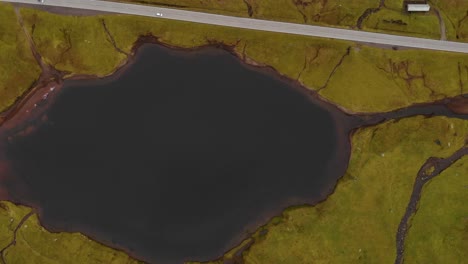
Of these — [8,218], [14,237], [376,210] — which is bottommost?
[14,237]

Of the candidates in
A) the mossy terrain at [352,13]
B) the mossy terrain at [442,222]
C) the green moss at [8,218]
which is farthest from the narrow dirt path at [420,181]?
the green moss at [8,218]

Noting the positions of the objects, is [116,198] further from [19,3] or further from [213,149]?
[19,3]

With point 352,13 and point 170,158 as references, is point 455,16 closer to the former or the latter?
point 352,13

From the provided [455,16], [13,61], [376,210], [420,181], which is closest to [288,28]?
[455,16]

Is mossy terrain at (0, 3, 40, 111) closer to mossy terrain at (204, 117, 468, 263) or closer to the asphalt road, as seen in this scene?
the asphalt road

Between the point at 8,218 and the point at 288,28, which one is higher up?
the point at 288,28

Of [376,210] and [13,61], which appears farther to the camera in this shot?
[13,61]

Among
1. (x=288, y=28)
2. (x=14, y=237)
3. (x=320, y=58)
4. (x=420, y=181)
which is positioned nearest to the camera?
(x=14, y=237)
